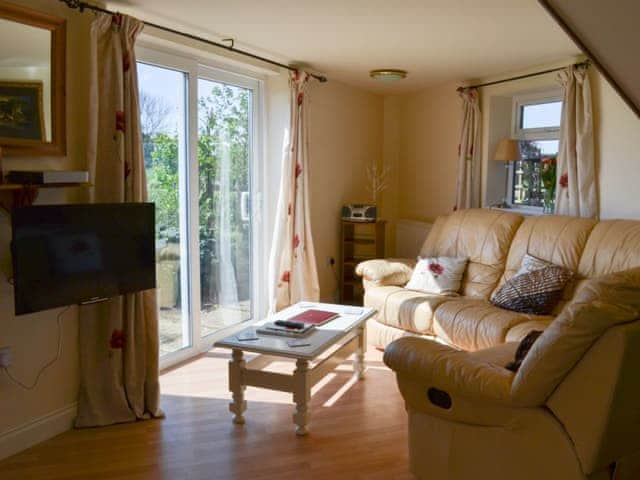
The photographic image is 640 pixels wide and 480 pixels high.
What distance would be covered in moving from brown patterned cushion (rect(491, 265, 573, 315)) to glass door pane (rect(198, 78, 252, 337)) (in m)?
2.11

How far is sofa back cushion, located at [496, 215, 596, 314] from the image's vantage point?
369 cm

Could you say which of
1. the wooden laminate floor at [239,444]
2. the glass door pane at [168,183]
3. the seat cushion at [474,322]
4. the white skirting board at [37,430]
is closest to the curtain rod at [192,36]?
the glass door pane at [168,183]

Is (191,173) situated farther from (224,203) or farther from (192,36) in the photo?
(192,36)

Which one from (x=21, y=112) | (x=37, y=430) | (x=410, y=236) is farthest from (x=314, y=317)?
(x=410, y=236)

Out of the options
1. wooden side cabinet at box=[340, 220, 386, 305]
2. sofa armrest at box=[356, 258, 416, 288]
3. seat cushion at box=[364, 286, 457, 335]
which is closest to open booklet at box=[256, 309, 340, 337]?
seat cushion at box=[364, 286, 457, 335]

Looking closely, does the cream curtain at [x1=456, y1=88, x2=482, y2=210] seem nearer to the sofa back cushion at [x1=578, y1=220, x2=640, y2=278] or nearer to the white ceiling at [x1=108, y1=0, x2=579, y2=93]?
the white ceiling at [x1=108, y1=0, x2=579, y2=93]

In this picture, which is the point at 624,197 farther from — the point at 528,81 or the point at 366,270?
the point at 366,270

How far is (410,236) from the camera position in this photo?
5.83 meters

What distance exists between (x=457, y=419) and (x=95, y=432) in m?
1.91

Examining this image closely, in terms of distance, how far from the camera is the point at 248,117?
15.2 feet

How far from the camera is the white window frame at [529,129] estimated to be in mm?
4559

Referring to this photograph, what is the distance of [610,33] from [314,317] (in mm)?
2211

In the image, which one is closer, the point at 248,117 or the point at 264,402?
the point at 264,402

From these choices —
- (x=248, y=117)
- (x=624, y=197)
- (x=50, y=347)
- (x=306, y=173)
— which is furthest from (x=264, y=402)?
(x=624, y=197)
